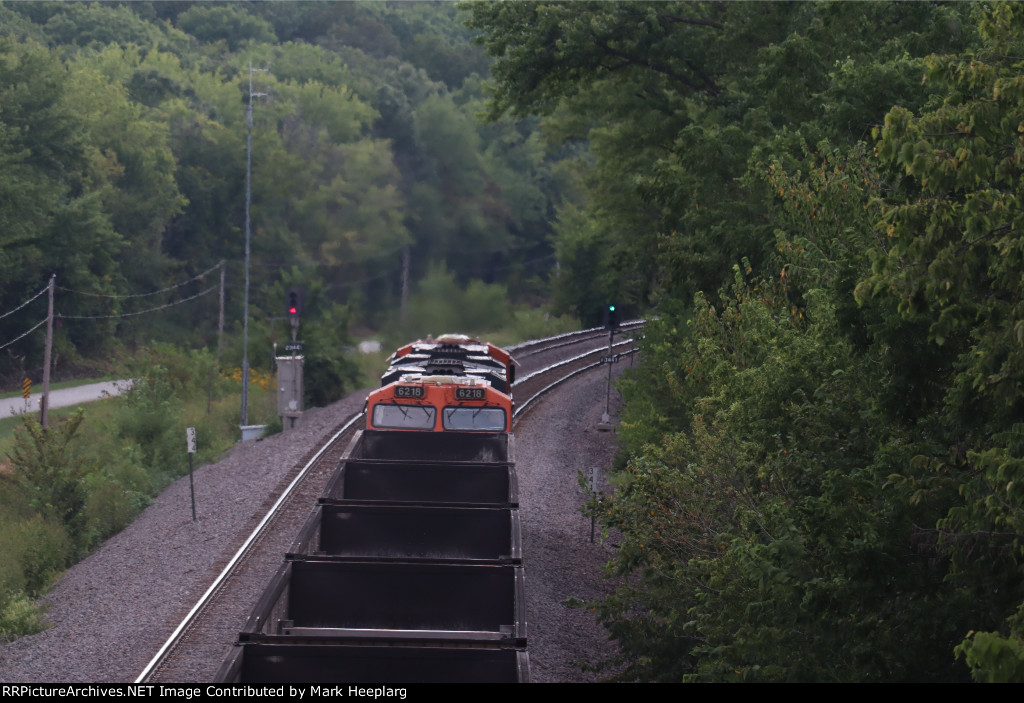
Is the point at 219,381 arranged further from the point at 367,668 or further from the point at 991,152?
the point at 991,152

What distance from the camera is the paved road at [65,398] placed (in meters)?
45.4

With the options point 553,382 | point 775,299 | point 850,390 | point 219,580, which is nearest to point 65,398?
point 553,382

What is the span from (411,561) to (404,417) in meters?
7.28

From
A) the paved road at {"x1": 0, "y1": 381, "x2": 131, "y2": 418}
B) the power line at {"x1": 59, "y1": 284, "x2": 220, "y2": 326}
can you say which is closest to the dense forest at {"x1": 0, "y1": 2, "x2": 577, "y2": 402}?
the power line at {"x1": 59, "y1": 284, "x2": 220, "y2": 326}

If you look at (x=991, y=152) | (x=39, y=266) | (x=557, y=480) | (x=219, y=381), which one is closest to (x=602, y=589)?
(x=557, y=480)

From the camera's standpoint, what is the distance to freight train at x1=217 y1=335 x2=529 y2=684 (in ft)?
30.0

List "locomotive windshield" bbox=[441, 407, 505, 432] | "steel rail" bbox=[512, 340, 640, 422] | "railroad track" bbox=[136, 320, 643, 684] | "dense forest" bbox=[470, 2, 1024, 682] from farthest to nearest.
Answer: "steel rail" bbox=[512, 340, 640, 422] → "locomotive windshield" bbox=[441, 407, 505, 432] → "railroad track" bbox=[136, 320, 643, 684] → "dense forest" bbox=[470, 2, 1024, 682]

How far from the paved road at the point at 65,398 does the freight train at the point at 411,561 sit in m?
29.3

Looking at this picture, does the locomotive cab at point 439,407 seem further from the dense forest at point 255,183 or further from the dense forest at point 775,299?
the dense forest at point 255,183

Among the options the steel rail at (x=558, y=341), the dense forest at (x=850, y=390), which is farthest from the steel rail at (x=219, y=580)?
the steel rail at (x=558, y=341)

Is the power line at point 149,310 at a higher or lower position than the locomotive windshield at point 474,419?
higher

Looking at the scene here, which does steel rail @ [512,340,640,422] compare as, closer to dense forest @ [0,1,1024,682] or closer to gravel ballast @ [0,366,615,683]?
gravel ballast @ [0,366,615,683]

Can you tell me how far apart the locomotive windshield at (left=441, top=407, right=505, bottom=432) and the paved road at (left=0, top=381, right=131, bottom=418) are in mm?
29483

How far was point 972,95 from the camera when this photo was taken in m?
7.55
